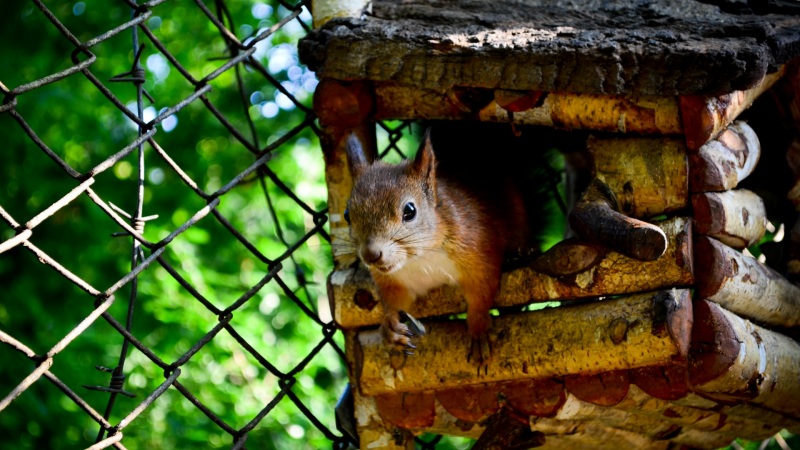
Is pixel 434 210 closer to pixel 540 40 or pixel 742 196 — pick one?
pixel 540 40

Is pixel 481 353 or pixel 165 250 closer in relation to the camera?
pixel 481 353

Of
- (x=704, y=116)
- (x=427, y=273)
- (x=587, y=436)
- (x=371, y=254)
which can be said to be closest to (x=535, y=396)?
(x=587, y=436)

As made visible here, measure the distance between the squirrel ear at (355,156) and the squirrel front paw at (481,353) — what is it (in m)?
0.46

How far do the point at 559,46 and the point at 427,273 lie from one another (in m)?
0.62

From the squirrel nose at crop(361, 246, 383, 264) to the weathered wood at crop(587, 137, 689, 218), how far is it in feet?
1.61

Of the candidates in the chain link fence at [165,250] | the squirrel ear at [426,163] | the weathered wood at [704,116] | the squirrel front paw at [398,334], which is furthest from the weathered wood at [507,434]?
the chain link fence at [165,250]

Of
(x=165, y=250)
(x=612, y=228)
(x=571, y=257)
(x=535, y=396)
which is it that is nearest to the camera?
(x=612, y=228)

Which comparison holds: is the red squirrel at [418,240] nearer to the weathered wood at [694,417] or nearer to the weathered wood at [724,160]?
the weathered wood at [694,417]

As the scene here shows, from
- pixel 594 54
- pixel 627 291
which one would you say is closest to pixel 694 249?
pixel 627 291

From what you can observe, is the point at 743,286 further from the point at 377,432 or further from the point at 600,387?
the point at 377,432

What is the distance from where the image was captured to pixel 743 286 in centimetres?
190

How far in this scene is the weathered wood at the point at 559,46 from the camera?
173 centimetres

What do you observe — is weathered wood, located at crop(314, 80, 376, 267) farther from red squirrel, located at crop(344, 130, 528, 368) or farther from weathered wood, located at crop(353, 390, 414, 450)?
weathered wood, located at crop(353, 390, 414, 450)

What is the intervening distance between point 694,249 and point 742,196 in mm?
270
